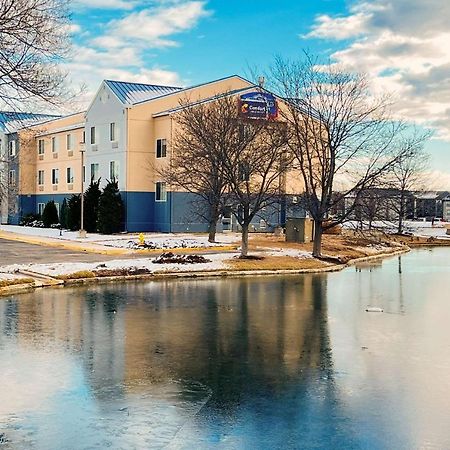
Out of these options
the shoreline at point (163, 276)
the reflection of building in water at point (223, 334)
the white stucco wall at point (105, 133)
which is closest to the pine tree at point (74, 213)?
the white stucco wall at point (105, 133)

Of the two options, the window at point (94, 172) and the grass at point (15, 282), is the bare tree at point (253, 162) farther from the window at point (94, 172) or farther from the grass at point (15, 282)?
the window at point (94, 172)

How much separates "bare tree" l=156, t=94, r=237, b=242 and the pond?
13.8 meters

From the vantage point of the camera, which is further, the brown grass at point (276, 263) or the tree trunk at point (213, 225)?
the tree trunk at point (213, 225)

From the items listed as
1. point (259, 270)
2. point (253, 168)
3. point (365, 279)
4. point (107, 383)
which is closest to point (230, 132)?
point (253, 168)

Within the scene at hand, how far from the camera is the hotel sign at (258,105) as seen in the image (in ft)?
126

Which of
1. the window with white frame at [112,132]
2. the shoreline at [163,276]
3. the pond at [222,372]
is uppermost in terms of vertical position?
the window with white frame at [112,132]

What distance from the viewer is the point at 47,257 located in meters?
27.9

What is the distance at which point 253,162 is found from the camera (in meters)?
29.5

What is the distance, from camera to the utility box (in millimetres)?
37594

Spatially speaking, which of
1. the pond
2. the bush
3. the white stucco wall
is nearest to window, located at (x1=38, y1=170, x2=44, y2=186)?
the bush

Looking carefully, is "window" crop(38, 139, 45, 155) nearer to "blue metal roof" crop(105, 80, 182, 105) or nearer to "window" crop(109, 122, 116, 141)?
"blue metal roof" crop(105, 80, 182, 105)

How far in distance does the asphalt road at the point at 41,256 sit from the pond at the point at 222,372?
8169mm

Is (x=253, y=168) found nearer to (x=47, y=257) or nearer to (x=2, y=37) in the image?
(x=47, y=257)

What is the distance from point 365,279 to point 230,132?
11.7 m
